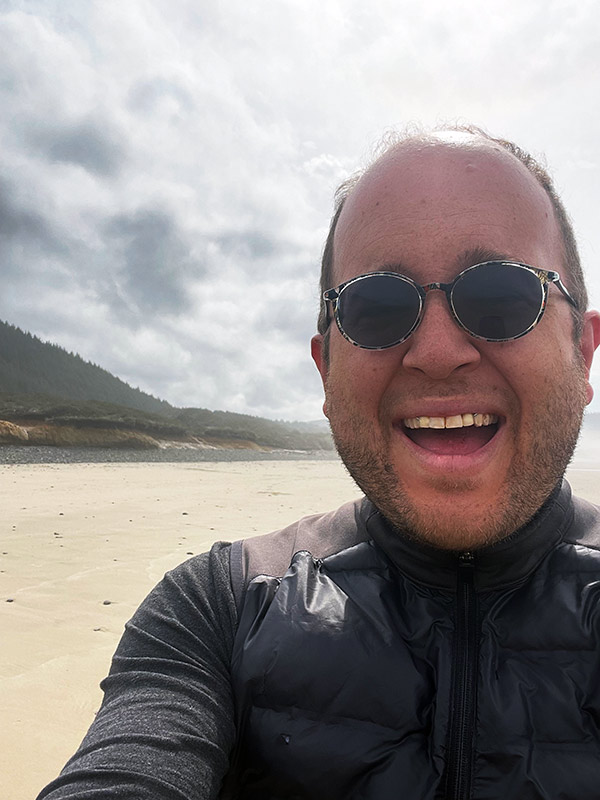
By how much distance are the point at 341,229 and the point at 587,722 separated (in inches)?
58.6

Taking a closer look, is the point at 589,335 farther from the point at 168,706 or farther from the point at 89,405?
the point at 89,405

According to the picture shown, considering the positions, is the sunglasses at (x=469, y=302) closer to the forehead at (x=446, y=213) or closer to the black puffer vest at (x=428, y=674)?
the forehead at (x=446, y=213)

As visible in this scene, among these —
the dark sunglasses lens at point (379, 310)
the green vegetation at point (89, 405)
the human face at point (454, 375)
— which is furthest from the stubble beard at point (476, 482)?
the green vegetation at point (89, 405)

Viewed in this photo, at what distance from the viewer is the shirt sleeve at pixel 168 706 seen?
0.94 metres

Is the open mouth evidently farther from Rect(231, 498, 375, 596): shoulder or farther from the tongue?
Rect(231, 498, 375, 596): shoulder

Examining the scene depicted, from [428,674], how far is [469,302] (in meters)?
0.93

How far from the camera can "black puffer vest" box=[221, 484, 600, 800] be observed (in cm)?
105

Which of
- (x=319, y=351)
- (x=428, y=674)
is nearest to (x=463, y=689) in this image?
(x=428, y=674)

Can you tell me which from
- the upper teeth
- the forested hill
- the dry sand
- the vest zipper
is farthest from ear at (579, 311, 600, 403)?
the forested hill

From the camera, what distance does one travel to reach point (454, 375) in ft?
4.18

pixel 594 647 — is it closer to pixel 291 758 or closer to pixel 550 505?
pixel 550 505

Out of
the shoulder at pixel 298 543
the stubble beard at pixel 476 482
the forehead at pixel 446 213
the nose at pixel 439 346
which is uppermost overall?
the forehead at pixel 446 213

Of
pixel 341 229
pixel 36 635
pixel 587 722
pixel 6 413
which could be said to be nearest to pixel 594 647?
pixel 587 722

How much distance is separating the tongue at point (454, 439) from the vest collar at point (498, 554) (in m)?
0.25
